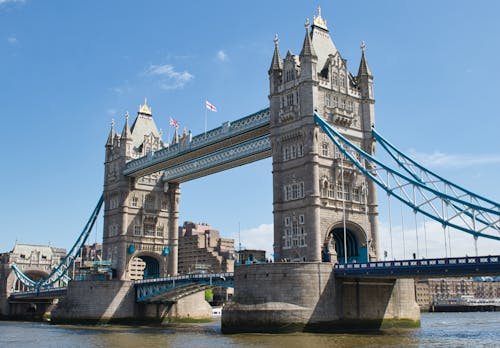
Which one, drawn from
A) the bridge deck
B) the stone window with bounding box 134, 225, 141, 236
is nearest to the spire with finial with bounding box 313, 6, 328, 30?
the bridge deck

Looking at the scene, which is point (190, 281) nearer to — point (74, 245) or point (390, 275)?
point (390, 275)

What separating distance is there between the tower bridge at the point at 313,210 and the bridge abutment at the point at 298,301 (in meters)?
0.08

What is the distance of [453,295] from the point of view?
186625mm

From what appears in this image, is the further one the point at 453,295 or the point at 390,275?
the point at 453,295

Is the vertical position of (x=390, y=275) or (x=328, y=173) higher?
(x=328, y=173)

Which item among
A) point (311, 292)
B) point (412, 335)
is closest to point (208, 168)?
point (311, 292)

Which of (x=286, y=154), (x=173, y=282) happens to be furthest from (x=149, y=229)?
(x=286, y=154)

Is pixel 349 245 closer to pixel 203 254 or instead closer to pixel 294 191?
pixel 294 191

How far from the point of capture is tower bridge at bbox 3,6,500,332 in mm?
51656

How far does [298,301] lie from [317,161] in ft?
44.9

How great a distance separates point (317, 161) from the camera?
193 feet

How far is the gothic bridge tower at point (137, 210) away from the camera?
278 ft

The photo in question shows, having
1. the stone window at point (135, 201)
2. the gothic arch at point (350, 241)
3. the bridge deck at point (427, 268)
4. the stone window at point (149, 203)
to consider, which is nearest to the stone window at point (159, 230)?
the stone window at point (149, 203)

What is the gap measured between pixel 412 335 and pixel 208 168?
111ft
